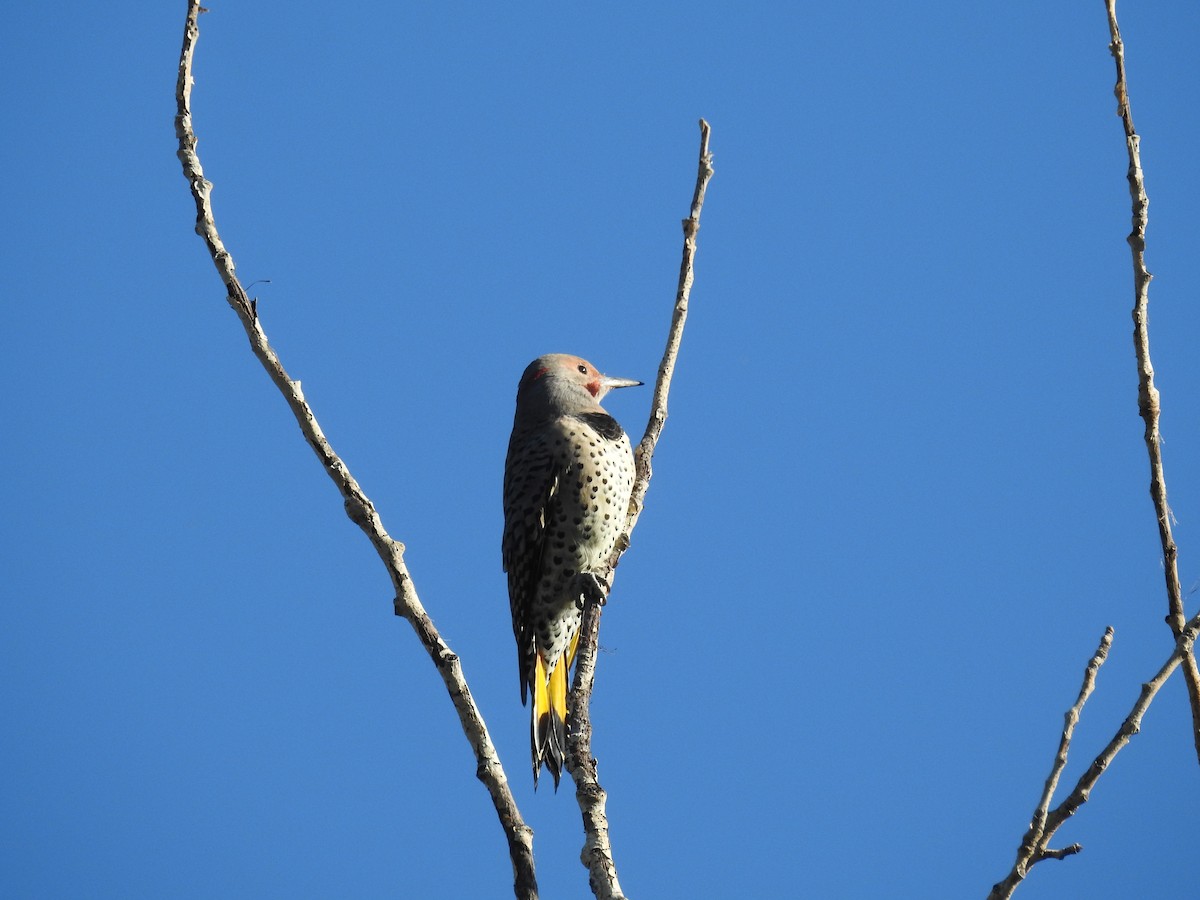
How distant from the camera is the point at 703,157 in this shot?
4.10 m

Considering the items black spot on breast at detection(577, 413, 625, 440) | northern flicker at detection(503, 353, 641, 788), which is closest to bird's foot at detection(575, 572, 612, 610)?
northern flicker at detection(503, 353, 641, 788)

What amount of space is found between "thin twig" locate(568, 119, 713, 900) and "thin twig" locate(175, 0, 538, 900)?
0.52 feet

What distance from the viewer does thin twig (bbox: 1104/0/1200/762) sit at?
250cm

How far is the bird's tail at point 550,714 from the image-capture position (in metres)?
4.67

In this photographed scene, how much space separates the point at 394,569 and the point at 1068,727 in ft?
4.95

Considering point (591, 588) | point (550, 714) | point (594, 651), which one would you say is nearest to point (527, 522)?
point (591, 588)

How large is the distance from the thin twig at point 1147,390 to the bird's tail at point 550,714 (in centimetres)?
239

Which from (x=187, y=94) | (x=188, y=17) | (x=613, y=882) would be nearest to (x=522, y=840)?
(x=613, y=882)

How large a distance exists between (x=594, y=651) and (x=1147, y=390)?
166 centimetres

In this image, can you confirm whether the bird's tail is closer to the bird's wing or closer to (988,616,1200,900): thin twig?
the bird's wing

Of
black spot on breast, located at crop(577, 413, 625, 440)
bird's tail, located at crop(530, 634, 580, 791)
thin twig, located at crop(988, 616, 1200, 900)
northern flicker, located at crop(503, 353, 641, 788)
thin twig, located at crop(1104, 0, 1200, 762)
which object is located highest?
black spot on breast, located at crop(577, 413, 625, 440)

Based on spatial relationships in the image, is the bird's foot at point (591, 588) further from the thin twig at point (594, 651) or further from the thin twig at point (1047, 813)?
the thin twig at point (1047, 813)

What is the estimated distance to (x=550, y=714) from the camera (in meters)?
4.88

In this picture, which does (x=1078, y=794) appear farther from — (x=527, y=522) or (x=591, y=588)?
(x=527, y=522)
